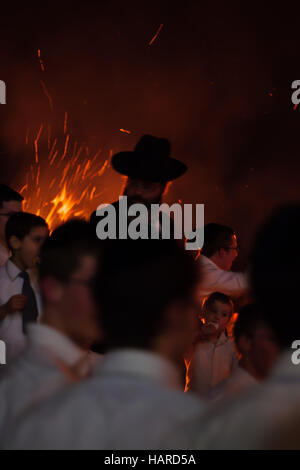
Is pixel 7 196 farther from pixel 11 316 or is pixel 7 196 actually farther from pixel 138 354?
pixel 138 354

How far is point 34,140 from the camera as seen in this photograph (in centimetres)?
768

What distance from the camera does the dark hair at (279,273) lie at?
1119 millimetres

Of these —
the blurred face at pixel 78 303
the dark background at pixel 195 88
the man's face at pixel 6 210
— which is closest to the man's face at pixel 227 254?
the man's face at pixel 6 210

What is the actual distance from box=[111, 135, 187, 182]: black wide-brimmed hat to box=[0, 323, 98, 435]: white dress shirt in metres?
1.47

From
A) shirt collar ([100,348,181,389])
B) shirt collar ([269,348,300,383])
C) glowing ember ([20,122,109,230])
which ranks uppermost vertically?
glowing ember ([20,122,109,230])

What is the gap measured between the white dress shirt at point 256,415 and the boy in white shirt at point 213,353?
286 centimetres

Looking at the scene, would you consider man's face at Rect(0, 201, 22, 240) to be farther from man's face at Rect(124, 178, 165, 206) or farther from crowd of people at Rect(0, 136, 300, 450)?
crowd of people at Rect(0, 136, 300, 450)

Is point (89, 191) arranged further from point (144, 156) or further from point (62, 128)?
point (144, 156)

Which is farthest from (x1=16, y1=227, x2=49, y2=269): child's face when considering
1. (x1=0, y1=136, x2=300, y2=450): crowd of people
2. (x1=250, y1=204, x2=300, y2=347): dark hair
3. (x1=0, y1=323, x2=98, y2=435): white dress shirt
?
(x1=250, y1=204, x2=300, y2=347): dark hair

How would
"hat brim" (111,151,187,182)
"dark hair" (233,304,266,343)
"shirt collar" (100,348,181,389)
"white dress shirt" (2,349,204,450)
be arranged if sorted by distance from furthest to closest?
"hat brim" (111,151,187,182), "dark hair" (233,304,266,343), "shirt collar" (100,348,181,389), "white dress shirt" (2,349,204,450)

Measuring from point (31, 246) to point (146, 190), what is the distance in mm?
710

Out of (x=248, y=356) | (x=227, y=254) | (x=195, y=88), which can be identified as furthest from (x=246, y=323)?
(x=195, y=88)

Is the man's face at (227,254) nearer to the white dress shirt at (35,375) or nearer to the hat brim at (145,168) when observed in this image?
the hat brim at (145,168)

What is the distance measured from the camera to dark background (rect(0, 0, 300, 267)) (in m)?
7.91
